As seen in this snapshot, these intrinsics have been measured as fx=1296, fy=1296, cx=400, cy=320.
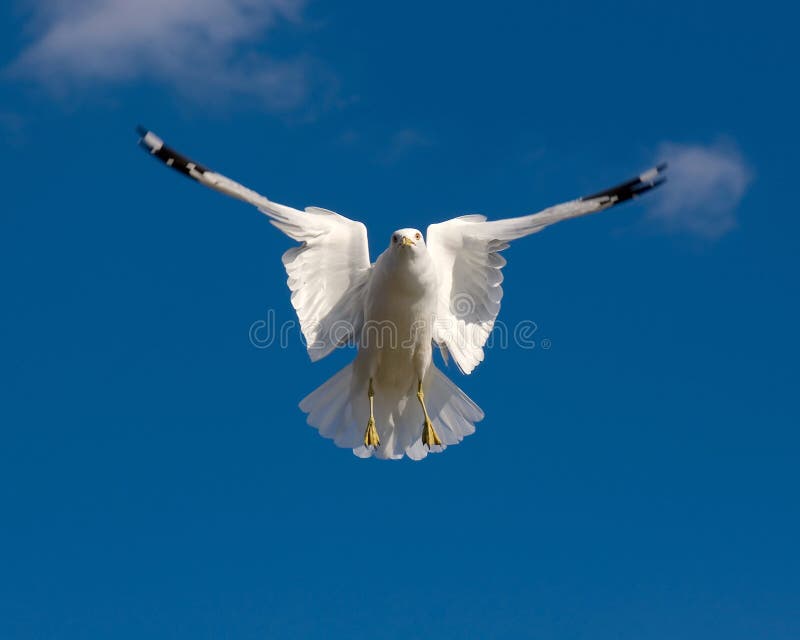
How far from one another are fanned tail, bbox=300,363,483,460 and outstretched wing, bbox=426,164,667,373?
0.42m

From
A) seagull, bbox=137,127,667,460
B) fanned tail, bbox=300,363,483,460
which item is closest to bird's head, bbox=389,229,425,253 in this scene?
seagull, bbox=137,127,667,460

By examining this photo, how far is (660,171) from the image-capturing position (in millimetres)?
13188

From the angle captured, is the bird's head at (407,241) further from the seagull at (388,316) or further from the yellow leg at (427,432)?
the yellow leg at (427,432)

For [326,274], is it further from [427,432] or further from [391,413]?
[427,432]

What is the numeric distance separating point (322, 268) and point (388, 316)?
3.01ft

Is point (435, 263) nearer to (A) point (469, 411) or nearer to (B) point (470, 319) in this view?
(B) point (470, 319)

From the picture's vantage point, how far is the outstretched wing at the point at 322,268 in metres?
12.1

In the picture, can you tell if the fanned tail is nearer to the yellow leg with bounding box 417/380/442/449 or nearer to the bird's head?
the yellow leg with bounding box 417/380/442/449

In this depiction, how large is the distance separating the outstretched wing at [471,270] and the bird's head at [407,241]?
86 centimetres

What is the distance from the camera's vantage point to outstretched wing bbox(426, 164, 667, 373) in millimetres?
12391

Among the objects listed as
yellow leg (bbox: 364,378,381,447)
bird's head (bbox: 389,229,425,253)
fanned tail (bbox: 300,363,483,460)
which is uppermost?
bird's head (bbox: 389,229,425,253)

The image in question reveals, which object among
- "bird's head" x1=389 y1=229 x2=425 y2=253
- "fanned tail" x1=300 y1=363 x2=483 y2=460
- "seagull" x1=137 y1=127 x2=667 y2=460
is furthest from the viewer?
"fanned tail" x1=300 y1=363 x2=483 y2=460

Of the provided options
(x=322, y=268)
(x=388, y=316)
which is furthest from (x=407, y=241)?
(x=322, y=268)

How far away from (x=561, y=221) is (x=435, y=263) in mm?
1289
